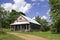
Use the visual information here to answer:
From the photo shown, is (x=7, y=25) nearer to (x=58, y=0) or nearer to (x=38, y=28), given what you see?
(x=38, y=28)

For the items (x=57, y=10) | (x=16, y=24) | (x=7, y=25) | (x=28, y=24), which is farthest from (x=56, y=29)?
(x=7, y=25)

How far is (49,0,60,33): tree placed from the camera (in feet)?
152

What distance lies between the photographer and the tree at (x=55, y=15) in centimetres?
4641

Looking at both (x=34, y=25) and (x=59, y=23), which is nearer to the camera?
(x=59, y=23)

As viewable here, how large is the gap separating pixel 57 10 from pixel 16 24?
1858 cm

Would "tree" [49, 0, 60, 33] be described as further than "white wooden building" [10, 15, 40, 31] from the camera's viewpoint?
No

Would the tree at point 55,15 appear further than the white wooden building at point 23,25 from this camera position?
No

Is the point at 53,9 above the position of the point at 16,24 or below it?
above

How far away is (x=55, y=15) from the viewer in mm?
46344

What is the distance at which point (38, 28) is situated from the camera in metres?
69.5

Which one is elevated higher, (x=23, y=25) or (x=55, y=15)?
(x=55, y=15)

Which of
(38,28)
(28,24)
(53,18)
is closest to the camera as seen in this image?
(53,18)

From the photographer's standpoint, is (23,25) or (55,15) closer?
(55,15)

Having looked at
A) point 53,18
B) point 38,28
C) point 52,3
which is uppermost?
point 52,3
